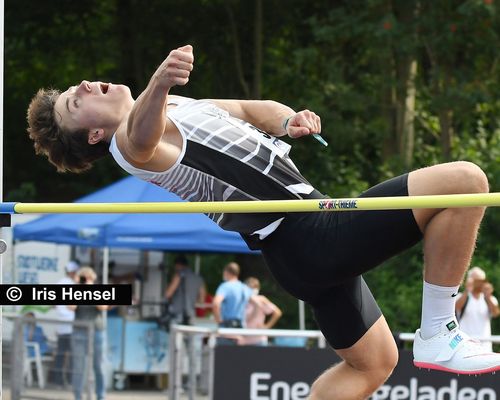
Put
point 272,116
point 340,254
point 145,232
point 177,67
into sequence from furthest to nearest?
point 145,232, point 272,116, point 340,254, point 177,67

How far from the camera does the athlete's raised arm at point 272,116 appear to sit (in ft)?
15.4

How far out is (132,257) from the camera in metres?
16.7

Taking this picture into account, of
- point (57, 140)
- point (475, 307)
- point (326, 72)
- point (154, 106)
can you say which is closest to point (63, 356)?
point (475, 307)

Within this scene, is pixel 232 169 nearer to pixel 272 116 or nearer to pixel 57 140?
pixel 272 116

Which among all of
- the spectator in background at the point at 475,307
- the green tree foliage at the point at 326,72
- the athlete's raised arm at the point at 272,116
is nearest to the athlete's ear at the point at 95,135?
the athlete's raised arm at the point at 272,116

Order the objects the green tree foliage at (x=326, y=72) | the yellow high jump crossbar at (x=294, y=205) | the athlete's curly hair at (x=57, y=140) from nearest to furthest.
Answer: the yellow high jump crossbar at (x=294, y=205), the athlete's curly hair at (x=57, y=140), the green tree foliage at (x=326, y=72)

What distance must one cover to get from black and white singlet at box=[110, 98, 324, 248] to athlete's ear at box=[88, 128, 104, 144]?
0.36ft

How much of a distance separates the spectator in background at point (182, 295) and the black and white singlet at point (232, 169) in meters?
10.6

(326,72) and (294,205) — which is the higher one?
(326,72)

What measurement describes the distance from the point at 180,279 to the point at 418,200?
11.5 meters

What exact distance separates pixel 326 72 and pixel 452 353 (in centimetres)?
1472

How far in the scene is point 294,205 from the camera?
435 cm

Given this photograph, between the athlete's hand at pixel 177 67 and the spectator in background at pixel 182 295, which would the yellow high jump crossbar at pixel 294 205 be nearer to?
the athlete's hand at pixel 177 67

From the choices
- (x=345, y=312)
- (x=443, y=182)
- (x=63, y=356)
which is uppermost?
(x=443, y=182)
